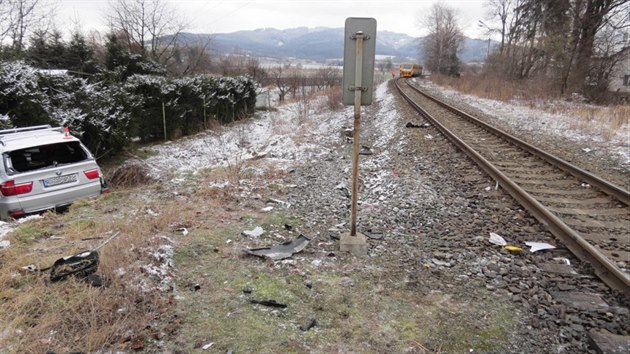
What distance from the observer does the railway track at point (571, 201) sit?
4.15m

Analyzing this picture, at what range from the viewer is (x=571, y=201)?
591 cm

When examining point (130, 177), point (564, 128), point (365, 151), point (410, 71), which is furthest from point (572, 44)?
point (410, 71)

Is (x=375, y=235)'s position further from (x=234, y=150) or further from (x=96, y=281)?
(x=234, y=150)

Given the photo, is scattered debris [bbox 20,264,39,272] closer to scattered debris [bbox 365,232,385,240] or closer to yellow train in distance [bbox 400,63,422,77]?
scattered debris [bbox 365,232,385,240]

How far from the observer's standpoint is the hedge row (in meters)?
10.9

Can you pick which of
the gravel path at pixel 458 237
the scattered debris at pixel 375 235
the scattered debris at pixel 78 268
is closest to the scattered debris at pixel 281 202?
the gravel path at pixel 458 237

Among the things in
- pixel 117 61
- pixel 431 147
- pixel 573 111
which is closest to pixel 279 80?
pixel 117 61

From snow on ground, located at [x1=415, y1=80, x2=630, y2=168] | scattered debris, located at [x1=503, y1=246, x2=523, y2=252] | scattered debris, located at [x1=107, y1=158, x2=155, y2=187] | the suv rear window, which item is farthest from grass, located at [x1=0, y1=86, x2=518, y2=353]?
snow on ground, located at [x1=415, y1=80, x2=630, y2=168]

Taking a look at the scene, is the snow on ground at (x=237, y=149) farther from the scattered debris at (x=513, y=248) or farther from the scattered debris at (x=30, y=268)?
the scattered debris at (x=513, y=248)

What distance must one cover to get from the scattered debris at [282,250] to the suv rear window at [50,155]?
449 cm

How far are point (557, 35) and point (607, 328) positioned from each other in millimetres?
28358

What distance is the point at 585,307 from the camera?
3363mm

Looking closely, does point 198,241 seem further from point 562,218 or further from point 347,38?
point 562,218

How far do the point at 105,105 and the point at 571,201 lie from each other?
1387 centimetres
